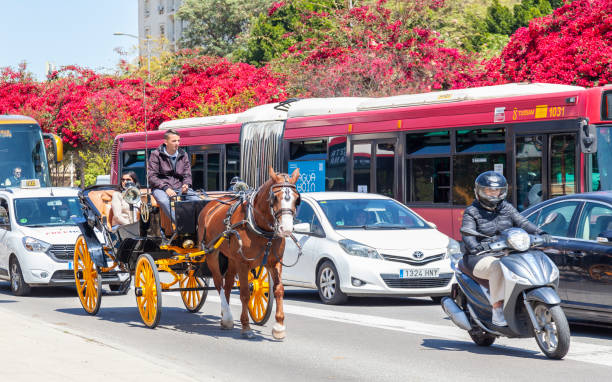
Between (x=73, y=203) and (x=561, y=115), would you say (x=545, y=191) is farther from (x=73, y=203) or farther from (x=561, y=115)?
(x=73, y=203)

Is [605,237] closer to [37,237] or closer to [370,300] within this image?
[370,300]

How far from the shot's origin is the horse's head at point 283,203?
9922 millimetres

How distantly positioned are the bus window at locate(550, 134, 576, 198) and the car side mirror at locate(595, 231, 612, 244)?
5378mm

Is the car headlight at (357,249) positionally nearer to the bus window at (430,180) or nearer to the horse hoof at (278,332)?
the horse hoof at (278,332)

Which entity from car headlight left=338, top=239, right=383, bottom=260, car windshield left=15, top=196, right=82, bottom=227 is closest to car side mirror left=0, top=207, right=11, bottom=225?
car windshield left=15, top=196, right=82, bottom=227

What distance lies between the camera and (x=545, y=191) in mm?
16172

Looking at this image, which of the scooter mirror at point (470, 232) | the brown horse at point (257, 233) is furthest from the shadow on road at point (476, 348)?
the brown horse at point (257, 233)

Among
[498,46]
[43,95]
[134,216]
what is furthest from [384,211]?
[43,95]

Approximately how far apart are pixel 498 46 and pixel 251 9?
91.9ft

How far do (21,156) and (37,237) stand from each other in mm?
10090

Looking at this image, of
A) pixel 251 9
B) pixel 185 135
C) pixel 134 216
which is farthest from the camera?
pixel 251 9

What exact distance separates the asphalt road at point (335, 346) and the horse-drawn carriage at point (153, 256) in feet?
0.92

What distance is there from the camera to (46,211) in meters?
17.5

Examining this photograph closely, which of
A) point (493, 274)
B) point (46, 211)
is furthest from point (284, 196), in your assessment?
point (46, 211)
